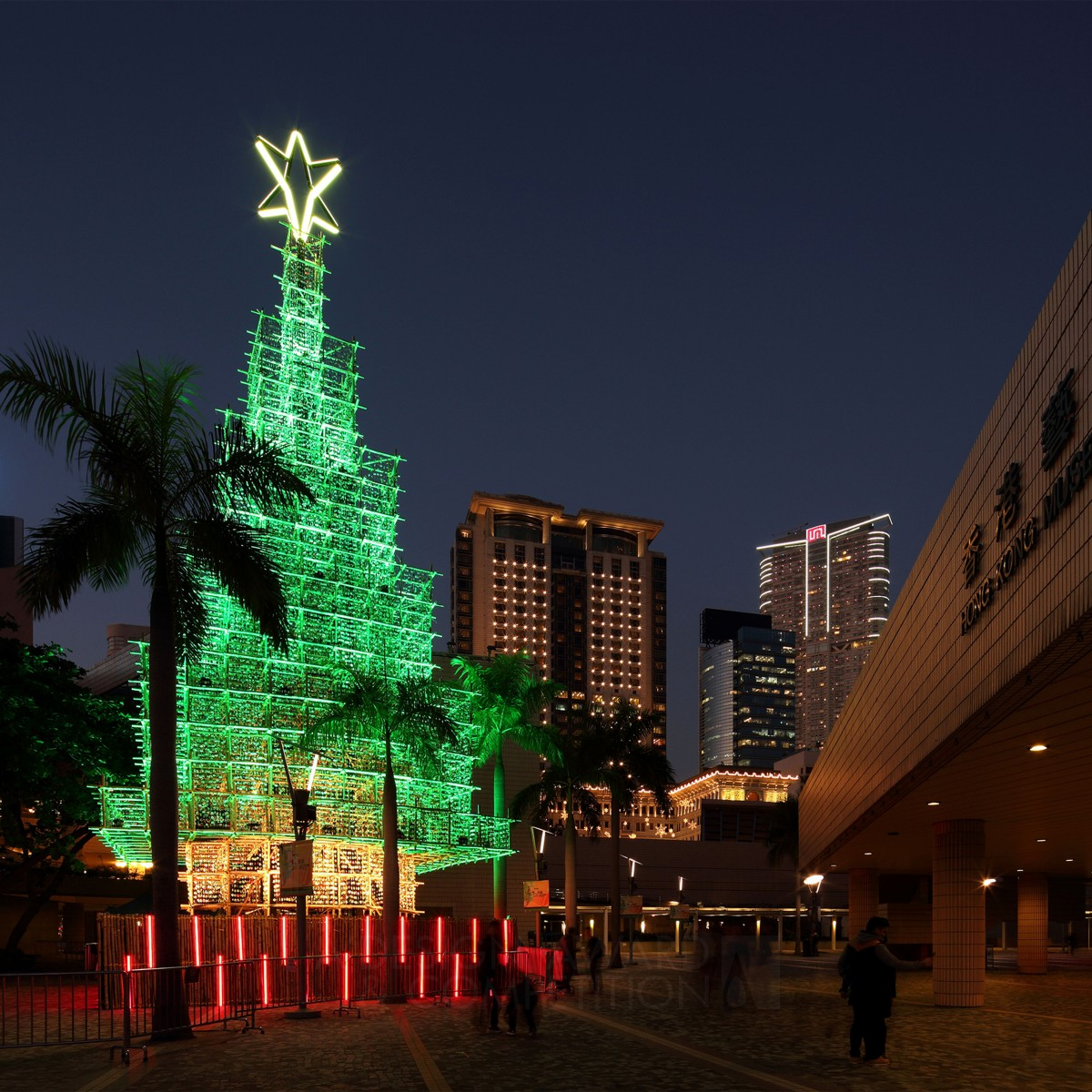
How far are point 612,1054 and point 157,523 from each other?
11035 millimetres

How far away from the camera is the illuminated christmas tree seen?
38.3 metres

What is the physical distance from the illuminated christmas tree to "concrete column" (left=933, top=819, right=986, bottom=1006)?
18.1 metres

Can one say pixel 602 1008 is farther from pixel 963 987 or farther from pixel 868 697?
pixel 868 697

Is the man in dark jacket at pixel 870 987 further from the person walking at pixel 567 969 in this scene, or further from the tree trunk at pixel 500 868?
the tree trunk at pixel 500 868

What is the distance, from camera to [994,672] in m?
16.5

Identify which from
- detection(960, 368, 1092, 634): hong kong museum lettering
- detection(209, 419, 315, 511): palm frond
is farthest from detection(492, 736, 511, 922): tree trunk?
detection(960, 368, 1092, 634): hong kong museum lettering

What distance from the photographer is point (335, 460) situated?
4453 centimetres

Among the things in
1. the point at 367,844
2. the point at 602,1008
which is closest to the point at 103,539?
the point at 602,1008

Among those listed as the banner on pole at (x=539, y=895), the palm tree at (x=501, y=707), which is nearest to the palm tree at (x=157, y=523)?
the banner on pole at (x=539, y=895)

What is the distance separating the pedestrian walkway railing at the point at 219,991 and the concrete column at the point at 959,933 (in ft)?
30.4

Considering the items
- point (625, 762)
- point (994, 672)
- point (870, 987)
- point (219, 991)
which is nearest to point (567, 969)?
point (219, 991)

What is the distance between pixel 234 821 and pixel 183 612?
1592cm

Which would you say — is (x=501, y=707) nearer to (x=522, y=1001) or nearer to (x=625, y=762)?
(x=625, y=762)

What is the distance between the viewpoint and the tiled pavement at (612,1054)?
1503 cm
